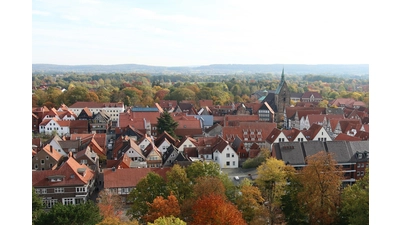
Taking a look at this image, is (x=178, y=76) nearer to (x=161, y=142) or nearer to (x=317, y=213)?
(x=161, y=142)

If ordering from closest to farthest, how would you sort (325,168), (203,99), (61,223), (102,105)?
(61,223) → (325,168) → (102,105) → (203,99)

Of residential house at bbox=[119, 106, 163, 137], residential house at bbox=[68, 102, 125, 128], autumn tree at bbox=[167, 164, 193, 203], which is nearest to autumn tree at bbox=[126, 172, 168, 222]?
autumn tree at bbox=[167, 164, 193, 203]

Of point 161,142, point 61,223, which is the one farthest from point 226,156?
point 61,223

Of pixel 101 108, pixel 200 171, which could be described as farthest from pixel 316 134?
pixel 101 108

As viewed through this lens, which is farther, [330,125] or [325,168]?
[330,125]

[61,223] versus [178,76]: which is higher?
[178,76]

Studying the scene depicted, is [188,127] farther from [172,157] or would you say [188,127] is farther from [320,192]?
[320,192]
